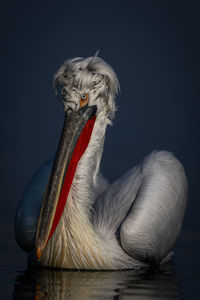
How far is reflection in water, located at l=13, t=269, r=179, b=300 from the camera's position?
521 centimetres

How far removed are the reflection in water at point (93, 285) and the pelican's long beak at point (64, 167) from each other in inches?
13.0

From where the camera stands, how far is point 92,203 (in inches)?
269

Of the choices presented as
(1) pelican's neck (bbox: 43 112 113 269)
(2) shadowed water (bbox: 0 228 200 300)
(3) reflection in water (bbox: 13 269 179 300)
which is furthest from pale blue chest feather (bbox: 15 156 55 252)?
(3) reflection in water (bbox: 13 269 179 300)

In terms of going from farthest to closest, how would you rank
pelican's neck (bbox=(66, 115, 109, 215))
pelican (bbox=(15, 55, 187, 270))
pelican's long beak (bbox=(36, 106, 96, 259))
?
1. pelican's neck (bbox=(66, 115, 109, 215))
2. pelican (bbox=(15, 55, 187, 270))
3. pelican's long beak (bbox=(36, 106, 96, 259))

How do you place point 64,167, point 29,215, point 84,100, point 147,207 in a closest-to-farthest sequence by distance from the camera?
point 64,167 < point 147,207 < point 84,100 < point 29,215

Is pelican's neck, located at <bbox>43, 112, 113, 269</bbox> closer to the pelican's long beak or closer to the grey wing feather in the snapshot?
the pelican's long beak

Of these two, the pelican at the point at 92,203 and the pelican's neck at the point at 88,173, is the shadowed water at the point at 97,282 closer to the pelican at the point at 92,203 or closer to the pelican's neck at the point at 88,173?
the pelican at the point at 92,203

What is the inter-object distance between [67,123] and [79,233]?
3.29 ft

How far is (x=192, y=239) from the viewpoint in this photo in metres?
9.52

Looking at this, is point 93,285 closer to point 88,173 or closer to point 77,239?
point 77,239

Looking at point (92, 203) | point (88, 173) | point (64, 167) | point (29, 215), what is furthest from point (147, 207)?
point (29, 215)

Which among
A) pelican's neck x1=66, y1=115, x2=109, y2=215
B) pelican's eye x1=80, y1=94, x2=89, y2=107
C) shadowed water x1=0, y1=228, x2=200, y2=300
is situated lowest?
shadowed water x1=0, y1=228, x2=200, y2=300

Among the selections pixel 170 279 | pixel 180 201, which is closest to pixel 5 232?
pixel 180 201

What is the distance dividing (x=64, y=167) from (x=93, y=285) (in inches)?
48.5
